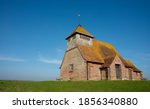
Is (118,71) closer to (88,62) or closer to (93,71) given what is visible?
(93,71)

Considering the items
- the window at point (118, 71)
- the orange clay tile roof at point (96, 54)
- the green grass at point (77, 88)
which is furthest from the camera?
the window at point (118, 71)

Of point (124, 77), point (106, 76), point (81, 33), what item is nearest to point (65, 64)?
point (81, 33)

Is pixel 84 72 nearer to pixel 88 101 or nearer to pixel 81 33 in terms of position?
pixel 81 33

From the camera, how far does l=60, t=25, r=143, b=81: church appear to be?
25.9 metres

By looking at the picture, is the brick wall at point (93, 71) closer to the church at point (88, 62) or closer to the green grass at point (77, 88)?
the church at point (88, 62)

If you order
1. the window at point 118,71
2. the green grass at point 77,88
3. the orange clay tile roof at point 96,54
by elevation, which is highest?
the orange clay tile roof at point 96,54

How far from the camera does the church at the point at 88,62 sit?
85.0 ft

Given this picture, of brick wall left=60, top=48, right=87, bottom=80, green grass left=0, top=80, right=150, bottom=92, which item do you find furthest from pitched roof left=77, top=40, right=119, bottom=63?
green grass left=0, top=80, right=150, bottom=92

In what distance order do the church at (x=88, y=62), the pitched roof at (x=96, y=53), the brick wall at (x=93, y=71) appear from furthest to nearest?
the pitched roof at (x=96, y=53)
the church at (x=88, y=62)
the brick wall at (x=93, y=71)

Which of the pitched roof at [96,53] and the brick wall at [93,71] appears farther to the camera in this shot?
the pitched roof at [96,53]

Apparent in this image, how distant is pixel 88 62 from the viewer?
25906 mm

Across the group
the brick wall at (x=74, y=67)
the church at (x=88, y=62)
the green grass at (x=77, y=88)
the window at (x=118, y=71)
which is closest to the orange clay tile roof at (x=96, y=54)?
the church at (x=88, y=62)

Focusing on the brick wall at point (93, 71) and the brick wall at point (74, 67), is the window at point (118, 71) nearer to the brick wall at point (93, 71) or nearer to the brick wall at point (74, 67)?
the brick wall at point (93, 71)

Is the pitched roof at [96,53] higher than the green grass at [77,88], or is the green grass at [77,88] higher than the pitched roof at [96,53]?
the pitched roof at [96,53]
